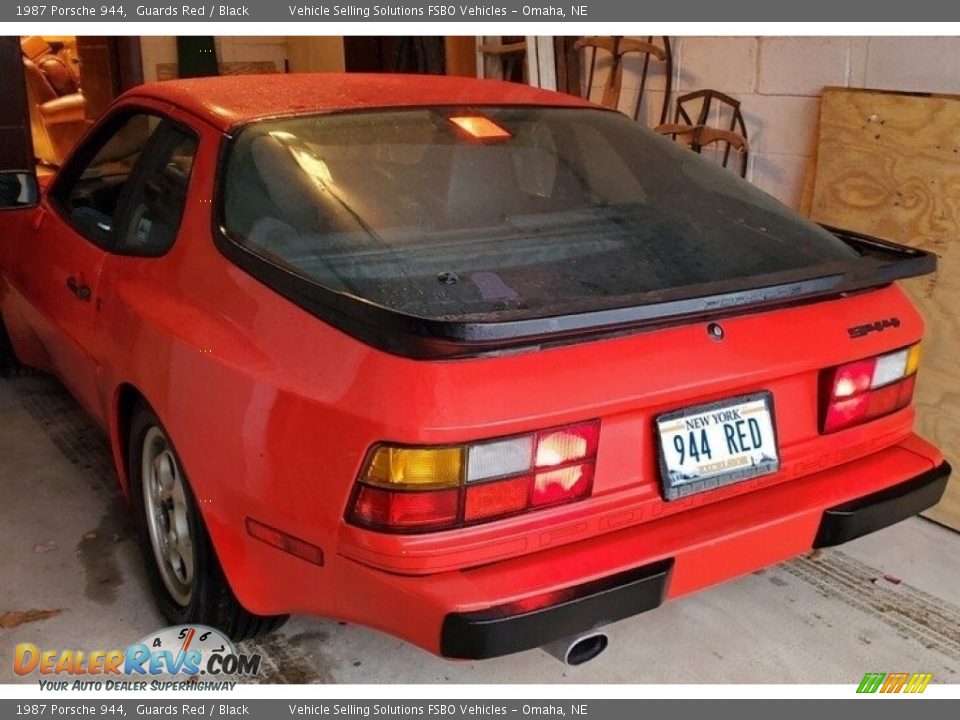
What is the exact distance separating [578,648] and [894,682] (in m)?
0.95

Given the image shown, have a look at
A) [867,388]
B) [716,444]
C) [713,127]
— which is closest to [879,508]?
[867,388]

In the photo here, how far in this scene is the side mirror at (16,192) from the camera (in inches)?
124

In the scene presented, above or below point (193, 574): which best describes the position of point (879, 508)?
above

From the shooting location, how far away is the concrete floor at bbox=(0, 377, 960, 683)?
7.80 ft

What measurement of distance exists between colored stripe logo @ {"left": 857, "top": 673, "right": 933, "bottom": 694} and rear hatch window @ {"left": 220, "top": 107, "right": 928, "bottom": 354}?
102 cm

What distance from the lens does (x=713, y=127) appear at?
4.07 m

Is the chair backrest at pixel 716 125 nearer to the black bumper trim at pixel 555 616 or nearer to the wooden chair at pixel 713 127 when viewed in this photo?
the wooden chair at pixel 713 127

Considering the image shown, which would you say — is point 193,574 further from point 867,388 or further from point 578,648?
point 867,388

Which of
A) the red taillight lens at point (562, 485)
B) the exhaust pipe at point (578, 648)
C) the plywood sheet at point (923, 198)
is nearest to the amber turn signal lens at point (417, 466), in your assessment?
the red taillight lens at point (562, 485)

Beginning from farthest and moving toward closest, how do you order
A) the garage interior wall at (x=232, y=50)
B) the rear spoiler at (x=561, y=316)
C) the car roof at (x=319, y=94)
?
the garage interior wall at (x=232, y=50), the car roof at (x=319, y=94), the rear spoiler at (x=561, y=316)

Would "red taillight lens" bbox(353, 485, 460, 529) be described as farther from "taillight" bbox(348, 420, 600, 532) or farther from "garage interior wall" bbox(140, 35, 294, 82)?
"garage interior wall" bbox(140, 35, 294, 82)

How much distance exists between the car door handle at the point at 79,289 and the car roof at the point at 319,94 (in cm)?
56

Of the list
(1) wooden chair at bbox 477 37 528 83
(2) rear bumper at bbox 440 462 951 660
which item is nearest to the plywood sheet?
(2) rear bumper at bbox 440 462 951 660

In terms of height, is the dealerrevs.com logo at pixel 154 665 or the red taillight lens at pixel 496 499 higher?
the red taillight lens at pixel 496 499
